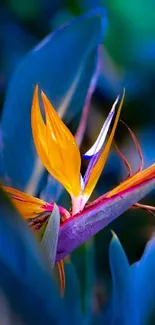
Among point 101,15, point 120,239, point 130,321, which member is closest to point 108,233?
point 120,239

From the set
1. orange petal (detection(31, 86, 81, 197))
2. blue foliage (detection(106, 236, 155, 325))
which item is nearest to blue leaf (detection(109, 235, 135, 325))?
blue foliage (detection(106, 236, 155, 325))

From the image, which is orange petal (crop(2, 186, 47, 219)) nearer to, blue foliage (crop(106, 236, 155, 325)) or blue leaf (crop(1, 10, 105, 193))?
blue leaf (crop(1, 10, 105, 193))

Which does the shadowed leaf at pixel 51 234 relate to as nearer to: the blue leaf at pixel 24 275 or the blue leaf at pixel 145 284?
the blue leaf at pixel 24 275

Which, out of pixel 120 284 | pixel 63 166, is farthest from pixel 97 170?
pixel 120 284

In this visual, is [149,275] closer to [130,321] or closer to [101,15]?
[130,321]

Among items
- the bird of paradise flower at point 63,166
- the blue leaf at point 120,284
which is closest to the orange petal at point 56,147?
the bird of paradise flower at point 63,166

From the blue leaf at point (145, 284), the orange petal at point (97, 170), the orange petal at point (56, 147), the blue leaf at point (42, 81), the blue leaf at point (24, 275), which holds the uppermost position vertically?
the blue leaf at point (42, 81)
